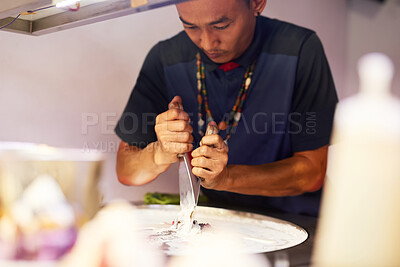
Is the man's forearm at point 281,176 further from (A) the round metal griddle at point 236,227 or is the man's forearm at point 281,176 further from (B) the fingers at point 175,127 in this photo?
(B) the fingers at point 175,127

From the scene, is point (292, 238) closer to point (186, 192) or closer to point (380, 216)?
point (186, 192)

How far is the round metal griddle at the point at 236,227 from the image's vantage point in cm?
116

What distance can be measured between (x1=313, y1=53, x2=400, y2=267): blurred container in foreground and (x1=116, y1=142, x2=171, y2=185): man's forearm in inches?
33.6

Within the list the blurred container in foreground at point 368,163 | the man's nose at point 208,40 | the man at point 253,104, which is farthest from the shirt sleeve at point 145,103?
the blurred container in foreground at point 368,163

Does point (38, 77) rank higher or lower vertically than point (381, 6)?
lower

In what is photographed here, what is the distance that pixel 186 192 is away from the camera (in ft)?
4.63

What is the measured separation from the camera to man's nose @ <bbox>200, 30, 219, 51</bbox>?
173cm

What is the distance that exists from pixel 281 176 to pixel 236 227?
46 cm

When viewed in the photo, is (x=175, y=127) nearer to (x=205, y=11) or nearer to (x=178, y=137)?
(x=178, y=137)

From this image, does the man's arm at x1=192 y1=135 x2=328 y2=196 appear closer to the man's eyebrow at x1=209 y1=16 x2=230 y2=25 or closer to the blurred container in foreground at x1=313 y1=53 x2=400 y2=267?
the blurred container in foreground at x1=313 y1=53 x2=400 y2=267

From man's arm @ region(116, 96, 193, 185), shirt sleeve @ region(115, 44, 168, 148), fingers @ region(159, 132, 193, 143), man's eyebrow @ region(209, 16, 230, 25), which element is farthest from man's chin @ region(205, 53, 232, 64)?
fingers @ region(159, 132, 193, 143)

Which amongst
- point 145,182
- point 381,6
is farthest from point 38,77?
point 381,6

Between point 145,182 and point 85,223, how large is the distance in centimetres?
106

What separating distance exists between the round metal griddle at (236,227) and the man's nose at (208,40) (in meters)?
0.61
